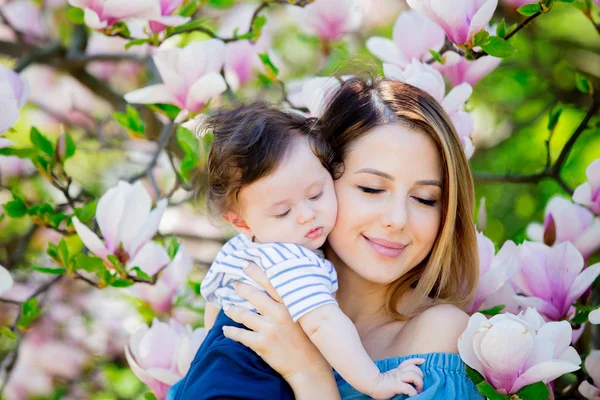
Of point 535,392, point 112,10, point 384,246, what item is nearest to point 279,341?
point 384,246

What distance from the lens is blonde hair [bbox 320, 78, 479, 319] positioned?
187cm

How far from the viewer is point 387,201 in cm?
182

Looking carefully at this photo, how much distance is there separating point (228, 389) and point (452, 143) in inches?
27.4

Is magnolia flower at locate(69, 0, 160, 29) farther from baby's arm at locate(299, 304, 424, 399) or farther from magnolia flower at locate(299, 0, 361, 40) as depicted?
baby's arm at locate(299, 304, 424, 399)

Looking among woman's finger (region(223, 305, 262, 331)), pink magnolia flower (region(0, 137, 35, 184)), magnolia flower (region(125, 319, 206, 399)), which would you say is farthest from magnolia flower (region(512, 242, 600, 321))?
pink magnolia flower (region(0, 137, 35, 184))

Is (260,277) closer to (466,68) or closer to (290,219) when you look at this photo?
(290,219)

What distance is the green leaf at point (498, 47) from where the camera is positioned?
1820 mm

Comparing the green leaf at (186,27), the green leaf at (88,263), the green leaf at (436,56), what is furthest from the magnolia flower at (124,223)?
the green leaf at (436,56)

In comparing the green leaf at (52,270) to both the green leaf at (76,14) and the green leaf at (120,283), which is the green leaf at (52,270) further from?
the green leaf at (76,14)

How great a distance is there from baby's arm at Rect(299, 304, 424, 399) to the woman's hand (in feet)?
0.36

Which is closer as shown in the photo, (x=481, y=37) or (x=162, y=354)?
(x=481, y=37)

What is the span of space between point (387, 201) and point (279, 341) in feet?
1.18

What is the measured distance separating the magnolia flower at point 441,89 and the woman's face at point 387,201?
164 millimetres

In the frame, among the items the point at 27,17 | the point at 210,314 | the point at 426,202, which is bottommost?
the point at 27,17
